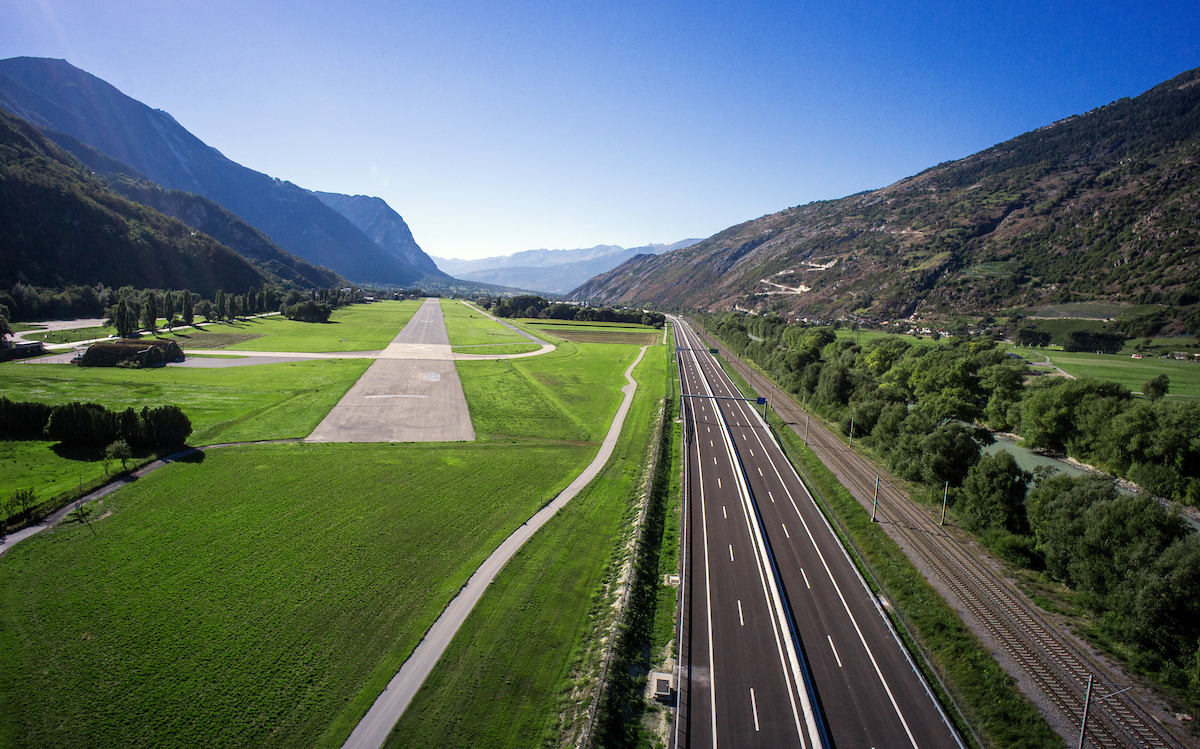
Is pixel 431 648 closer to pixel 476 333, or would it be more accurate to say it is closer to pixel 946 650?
pixel 946 650

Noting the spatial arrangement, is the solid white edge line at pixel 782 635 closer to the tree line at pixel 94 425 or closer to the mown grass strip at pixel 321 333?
the tree line at pixel 94 425

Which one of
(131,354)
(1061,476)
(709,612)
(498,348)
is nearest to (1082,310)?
(1061,476)

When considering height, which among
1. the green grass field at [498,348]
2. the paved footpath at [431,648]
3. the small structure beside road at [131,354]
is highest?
the green grass field at [498,348]

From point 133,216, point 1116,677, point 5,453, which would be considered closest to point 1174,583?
point 1116,677

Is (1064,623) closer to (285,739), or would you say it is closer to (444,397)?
(285,739)

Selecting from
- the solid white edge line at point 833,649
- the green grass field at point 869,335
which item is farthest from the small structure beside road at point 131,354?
the green grass field at point 869,335
